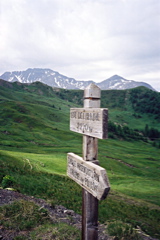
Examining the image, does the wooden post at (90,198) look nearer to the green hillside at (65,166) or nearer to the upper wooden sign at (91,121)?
the upper wooden sign at (91,121)

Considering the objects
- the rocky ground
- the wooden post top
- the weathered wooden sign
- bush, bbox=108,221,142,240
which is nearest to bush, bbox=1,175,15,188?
the rocky ground

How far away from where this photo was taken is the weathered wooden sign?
568cm

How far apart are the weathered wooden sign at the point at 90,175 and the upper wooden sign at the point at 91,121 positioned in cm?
98

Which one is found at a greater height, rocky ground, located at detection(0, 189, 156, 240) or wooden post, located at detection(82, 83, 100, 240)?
wooden post, located at detection(82, 83, 100, 240)

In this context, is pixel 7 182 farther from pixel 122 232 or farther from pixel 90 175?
pixel 90 175

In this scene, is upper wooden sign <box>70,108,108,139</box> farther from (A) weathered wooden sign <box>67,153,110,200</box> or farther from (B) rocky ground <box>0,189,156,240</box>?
(B) rocky ground <box>0,189,156,240</box>

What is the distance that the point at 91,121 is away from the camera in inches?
253

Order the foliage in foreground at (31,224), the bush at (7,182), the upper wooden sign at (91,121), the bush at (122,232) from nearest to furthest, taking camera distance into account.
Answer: the upper wooden sign at (91,121), the foliage in foreground at (31,224), the bush at (122,232), the bush at (7,182)

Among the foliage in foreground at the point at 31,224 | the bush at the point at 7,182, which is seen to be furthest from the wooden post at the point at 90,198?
the bush at the point at 7,182

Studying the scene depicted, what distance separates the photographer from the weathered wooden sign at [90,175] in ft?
18.6

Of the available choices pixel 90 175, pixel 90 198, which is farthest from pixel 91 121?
pixel 90 198

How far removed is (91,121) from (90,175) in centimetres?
167

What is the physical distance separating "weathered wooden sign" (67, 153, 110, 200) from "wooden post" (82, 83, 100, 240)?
32 centimetres

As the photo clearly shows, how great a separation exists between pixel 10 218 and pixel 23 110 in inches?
5973
